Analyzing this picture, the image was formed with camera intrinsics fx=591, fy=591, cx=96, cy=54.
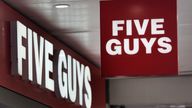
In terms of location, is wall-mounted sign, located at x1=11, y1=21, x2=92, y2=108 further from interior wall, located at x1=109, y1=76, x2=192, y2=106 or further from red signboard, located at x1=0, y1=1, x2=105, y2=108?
interior wall, located at x1=109, y1=76, x2=192, y2=106

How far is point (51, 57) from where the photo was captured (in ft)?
27.7

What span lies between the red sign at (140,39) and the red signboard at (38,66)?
1.57 metres

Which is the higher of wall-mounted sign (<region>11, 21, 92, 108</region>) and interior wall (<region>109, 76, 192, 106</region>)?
wall-mounted sign (<region>11, 21, 92, 108</region>)

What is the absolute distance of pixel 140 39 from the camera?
6059 mm

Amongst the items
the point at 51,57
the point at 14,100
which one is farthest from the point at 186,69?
the point at 14,100

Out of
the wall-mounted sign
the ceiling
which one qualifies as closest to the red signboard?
the wall-mounted sign

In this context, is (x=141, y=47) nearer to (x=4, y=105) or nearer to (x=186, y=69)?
(x=4, y=105)

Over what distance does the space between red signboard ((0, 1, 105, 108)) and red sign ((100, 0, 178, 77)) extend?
5.14 ft

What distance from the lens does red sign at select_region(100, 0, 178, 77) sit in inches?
238

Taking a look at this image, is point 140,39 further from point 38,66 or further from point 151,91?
point 151,91

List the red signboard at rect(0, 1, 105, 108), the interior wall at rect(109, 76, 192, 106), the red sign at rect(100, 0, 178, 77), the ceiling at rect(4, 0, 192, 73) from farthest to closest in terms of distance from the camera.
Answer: the interior wall at rect(109, 76, 192, 106)
the ceiling at rect(4, 0, 192, 73)
the red signboard at rect(0, 1, 105, 108)
the red sign at rect(100, 0, 178, 77)

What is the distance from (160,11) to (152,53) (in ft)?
1.48

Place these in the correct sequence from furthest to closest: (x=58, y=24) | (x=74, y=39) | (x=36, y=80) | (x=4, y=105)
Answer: (x=74, y=39) < (x=58, y=24) < (x=36, y=80) < (x=4, y=105)

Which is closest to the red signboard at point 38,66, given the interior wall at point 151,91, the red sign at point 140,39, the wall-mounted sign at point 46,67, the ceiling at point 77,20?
the wall-mounted sign at point 46,67
